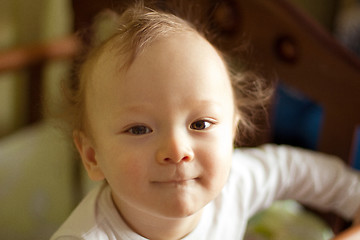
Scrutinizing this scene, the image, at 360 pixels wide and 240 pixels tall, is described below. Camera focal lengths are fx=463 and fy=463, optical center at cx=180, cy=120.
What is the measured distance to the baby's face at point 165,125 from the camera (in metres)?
0.52

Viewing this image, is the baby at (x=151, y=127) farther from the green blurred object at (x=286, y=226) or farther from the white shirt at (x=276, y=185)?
the green blurred object at (x=286, y=226)

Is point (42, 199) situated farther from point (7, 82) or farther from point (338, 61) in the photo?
point (338, 61)

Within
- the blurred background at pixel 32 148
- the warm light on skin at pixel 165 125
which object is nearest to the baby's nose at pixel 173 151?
the warm light on skin at pixel 165 125

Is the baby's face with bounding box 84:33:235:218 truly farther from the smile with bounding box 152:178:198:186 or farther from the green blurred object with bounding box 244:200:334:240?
the green blurred object with bounding box 244:200:334:240

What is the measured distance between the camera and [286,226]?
0.89m

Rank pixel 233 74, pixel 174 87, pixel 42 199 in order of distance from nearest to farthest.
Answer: pixel 174 87 → pixel 233 74 → pixel 42 199

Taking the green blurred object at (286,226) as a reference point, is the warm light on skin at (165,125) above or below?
above

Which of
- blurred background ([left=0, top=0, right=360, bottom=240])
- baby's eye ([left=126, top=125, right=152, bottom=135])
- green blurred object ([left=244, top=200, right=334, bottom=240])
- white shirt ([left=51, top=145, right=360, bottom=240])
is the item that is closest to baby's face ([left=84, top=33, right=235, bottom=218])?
baby's eye ([left=126, top=125, right=152, bottom=135])

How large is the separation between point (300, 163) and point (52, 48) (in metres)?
0.78

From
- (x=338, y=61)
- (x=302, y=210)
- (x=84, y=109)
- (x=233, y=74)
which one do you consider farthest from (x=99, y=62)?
(x=302, y=210)

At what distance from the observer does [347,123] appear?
783 millimetres

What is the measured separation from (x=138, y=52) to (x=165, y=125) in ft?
0.29

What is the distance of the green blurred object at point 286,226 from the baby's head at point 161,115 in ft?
1.21

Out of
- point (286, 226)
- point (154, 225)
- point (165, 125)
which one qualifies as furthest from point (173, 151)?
point (286, 226)
